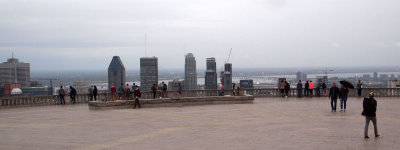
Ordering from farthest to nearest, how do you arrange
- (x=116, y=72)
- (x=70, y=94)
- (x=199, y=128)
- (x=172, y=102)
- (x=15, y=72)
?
(x=15, y=72)
(x=116, y=72)
(x=70, y=94)
(x=172, y=102)
(x=199, y=128)

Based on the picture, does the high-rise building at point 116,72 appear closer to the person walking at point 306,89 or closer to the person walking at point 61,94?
the person walking at point 61,94

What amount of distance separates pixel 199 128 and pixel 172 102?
9.90 meters

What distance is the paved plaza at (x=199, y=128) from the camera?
524 inches

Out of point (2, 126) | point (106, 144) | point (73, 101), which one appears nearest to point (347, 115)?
point (106, 144)

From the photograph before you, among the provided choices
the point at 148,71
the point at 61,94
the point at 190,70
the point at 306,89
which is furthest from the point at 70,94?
the point at 190,70

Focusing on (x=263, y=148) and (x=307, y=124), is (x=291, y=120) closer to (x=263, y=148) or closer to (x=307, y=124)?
(x=307, y=124)

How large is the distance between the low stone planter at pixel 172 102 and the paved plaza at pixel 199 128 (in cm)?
96

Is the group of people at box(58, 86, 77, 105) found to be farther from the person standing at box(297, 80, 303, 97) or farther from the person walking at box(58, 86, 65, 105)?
the person standing at box(297, 80, 303, 97)

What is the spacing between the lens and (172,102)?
86.9ft

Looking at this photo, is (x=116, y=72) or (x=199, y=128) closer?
(x=199, y=128)

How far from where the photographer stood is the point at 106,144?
13.5 metres

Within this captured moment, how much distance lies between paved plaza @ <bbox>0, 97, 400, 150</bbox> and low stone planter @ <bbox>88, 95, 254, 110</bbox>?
0.96 metres

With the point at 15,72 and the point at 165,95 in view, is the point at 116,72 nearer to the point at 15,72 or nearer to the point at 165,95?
the point at 15,72

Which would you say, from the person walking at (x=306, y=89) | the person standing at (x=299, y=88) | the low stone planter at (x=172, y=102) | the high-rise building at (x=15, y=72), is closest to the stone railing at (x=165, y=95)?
the low stone planter at (x=172, y=102)
